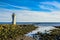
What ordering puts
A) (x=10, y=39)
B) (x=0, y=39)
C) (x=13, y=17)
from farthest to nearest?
(x=13, y=17), (x=10, y=39), (x=0, y=39)

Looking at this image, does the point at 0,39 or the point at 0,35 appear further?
the point at 0,35

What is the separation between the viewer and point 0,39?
22438mm

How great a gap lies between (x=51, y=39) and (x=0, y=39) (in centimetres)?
717

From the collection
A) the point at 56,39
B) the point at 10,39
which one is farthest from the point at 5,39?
the point at 56,39

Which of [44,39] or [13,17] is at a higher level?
[13,17]

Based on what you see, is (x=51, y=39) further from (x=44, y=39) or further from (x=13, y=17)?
(x=13, y=17)

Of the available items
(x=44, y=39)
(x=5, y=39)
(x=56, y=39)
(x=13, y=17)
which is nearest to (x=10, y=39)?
(x=5, y=39)

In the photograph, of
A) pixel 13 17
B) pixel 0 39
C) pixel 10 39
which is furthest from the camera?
pixel 13 17

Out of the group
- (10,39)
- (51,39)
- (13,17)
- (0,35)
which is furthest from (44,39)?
(13,17)

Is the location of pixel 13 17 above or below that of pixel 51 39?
above

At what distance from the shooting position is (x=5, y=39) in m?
23.5

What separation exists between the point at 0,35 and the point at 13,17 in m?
29.2

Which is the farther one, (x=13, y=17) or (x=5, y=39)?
(x=13, y=17)

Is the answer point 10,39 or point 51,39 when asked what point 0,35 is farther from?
point 51,39
